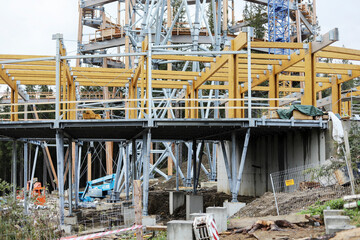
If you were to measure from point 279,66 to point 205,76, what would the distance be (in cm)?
392

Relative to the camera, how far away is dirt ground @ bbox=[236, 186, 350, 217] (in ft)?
57.2

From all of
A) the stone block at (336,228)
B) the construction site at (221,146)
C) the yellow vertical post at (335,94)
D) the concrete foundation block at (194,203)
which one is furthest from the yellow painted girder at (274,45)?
the stone block at (336,228)

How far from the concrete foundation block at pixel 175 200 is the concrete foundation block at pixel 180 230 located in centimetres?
1652

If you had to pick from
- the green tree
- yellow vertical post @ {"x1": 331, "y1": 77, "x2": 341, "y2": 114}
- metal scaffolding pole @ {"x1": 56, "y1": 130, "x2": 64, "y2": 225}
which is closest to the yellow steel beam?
metal scaffolding pole @ {"x1": 56, "y1": 130, "x2": 64, "y2": 225}

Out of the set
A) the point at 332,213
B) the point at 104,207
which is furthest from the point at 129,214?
the point at 332,213

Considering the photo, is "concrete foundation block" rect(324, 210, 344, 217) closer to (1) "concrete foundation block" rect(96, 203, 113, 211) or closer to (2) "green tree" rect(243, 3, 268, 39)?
(1) "concrete foundation block" rect(96, 203, 113, 211)

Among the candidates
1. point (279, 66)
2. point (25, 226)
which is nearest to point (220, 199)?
point (279, 66)

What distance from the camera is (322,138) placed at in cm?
2208

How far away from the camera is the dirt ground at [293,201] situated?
57.2 ft

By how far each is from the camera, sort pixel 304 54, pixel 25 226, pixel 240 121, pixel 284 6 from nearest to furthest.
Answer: pixel 25 226, pixel 240 121, pixel 304 54, pixel 284 6

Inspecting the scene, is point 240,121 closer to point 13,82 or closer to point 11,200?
point 11,200

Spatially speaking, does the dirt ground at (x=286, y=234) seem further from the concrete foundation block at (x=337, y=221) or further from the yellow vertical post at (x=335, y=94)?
the yellow vertical post at (x=335, y=94)

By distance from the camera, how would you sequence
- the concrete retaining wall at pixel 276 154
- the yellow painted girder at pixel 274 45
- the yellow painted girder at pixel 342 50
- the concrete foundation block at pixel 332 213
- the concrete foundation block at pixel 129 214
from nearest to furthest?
the concrete foundation block at pixel 332 213 < the concrete retaining wall at pixel 276 154 < the yellow painted girder at pixel 274 45 < the yellow painted girder at pixel 342 50 < the concrete foundation block at pixel 129 214

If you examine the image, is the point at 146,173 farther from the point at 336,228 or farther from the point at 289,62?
the point at 336,228
